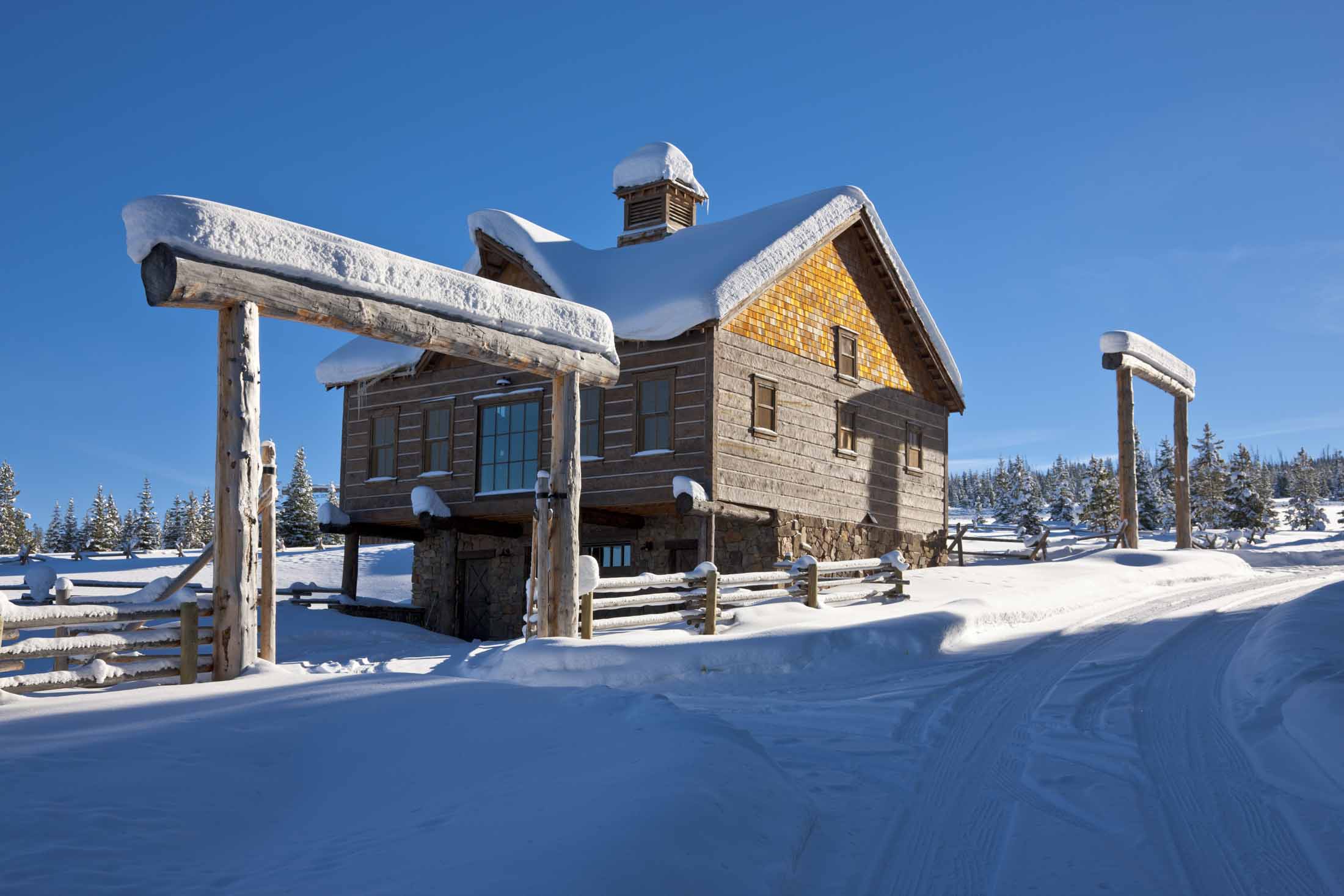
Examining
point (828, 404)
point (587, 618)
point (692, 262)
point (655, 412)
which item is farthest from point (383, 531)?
point (587, 618)

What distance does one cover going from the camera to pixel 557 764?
642cm

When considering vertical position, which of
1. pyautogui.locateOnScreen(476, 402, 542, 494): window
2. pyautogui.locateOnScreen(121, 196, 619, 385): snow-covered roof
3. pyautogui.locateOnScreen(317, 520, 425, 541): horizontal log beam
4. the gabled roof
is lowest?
pyautogui.locateOnScreen(317, 520, 425, 541): horizontal log beam

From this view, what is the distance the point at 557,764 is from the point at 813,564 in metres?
11.7

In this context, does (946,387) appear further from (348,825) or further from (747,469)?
(348,825)

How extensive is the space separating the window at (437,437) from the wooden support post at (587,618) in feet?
35.3

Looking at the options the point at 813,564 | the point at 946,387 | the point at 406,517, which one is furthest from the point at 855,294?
the point at 406,517

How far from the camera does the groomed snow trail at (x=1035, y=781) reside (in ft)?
17.1

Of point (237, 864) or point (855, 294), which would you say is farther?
point (855, 294)

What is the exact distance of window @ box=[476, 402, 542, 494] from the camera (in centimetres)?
2269

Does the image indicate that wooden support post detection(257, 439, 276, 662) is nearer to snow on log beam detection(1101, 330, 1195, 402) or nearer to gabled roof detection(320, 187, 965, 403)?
gabled roof detection(320, 187, 965, 403)

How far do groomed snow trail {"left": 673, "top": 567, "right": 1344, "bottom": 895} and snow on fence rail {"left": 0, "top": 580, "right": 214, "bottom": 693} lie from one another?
466 cm

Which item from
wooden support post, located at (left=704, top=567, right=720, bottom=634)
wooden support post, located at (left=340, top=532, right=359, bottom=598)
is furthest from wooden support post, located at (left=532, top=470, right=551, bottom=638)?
wooden support post, located at (left=340, top=532, right=359, bottom=598)

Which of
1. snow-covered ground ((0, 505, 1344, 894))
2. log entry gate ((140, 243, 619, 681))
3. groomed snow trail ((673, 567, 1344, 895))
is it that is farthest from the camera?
log entry gate ((140, 243, 619, 681))

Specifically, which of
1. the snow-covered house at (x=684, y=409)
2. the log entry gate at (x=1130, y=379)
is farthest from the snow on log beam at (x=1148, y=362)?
the snow-covered house at (x=684, y=409)
